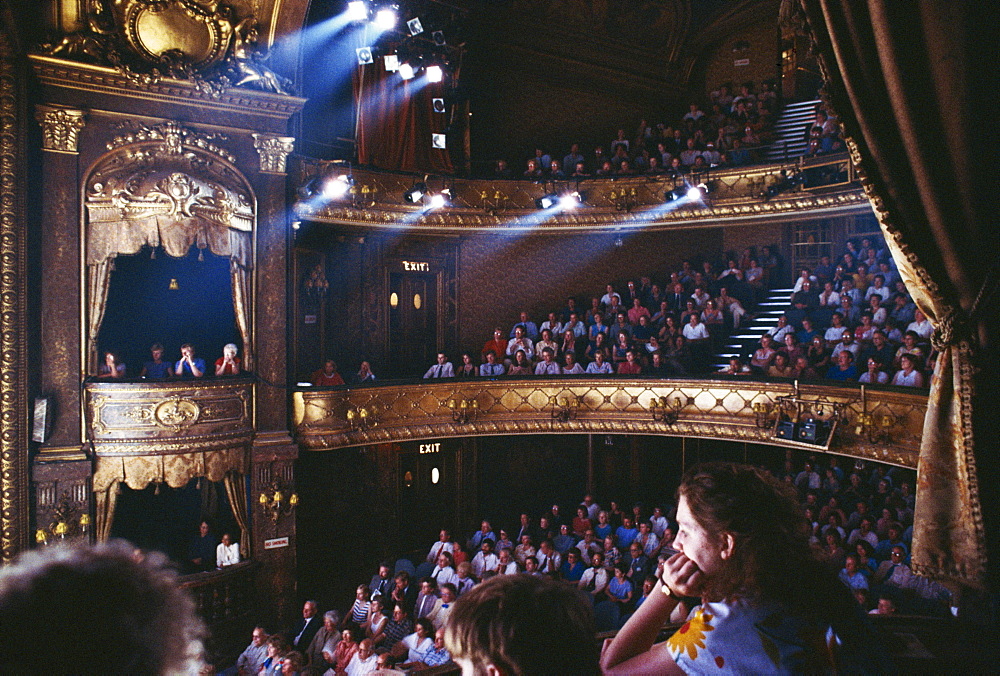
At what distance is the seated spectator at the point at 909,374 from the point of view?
8.88 m

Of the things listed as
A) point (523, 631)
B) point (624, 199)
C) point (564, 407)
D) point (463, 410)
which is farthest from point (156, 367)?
point (523, 631)

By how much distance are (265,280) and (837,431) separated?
31.4 feet

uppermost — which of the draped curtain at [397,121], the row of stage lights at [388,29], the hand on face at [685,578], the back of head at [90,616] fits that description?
the row of stage lights at [388,29]

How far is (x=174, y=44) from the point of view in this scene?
388 inches

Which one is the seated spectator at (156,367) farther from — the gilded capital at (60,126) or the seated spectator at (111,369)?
the gilded capital at (60,126)

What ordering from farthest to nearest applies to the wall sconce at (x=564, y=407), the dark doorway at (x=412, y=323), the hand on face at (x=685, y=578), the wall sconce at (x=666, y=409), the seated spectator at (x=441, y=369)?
the dark doorway at (x=412, y=323) → the seated spectator at (x=441, y=369) → the wall sconce at (x=564, y=407) → the wall sconce at (x=666, y=409) → the hand on face at (x=685, y=578)

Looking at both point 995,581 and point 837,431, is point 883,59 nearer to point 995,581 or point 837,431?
point 995,581

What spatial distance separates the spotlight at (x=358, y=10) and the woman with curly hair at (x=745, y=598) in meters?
12.8

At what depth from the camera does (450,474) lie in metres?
14.7

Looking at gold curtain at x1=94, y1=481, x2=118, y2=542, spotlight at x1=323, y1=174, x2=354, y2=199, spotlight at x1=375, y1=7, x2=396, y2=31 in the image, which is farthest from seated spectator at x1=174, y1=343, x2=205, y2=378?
spotlight at x1=375, y1=7, x2=396, y2=31

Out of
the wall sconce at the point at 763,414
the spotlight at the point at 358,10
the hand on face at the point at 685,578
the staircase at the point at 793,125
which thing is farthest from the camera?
the staircase at the point at 793,125

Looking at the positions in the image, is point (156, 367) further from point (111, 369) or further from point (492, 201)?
Result: point (492, 201)

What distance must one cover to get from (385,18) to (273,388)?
25.5ft

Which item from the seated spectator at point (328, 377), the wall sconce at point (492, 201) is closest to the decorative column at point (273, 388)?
the seated spectator at point (328, 377)
